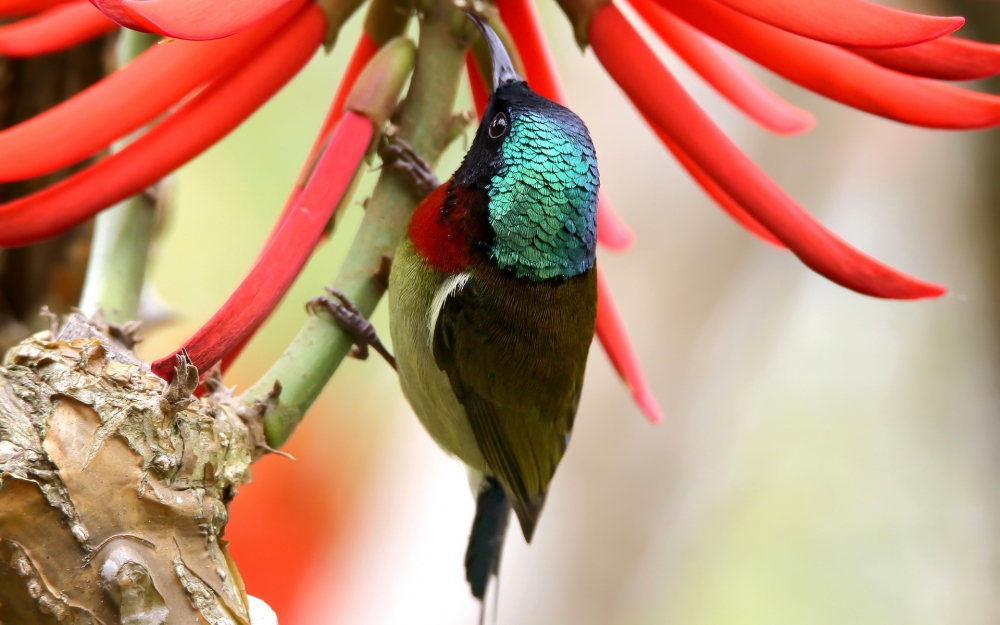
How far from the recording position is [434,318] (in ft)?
4.97

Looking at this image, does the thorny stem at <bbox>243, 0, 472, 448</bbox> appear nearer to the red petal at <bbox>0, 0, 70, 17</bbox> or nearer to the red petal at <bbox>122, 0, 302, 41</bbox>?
the red petal at <bbox>122, 0, 302, 41</bbox>

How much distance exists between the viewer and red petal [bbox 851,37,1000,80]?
974mm

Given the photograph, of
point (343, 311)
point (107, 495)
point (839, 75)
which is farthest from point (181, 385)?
point (839, 75)

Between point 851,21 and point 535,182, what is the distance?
0.55m

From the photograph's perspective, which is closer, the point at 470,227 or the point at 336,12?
the point at 336,12

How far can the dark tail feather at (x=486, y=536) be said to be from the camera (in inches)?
66.3

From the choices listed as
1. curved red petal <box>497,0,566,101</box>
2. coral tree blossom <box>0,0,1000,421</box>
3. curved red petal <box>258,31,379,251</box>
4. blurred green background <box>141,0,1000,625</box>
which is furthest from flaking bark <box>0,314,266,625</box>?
blurred green background <box>141,0,1000,625</box>

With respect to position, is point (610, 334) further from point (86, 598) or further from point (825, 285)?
point (825, 285)

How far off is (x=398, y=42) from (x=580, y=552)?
1.67 meters

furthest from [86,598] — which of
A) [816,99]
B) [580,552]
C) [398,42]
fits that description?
[816,99]

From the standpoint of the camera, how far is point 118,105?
0.99 m

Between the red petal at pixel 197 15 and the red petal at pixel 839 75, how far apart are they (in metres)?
0.50

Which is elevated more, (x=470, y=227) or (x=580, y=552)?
(x=470, y=227)

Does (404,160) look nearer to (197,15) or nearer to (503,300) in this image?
(197,15)
